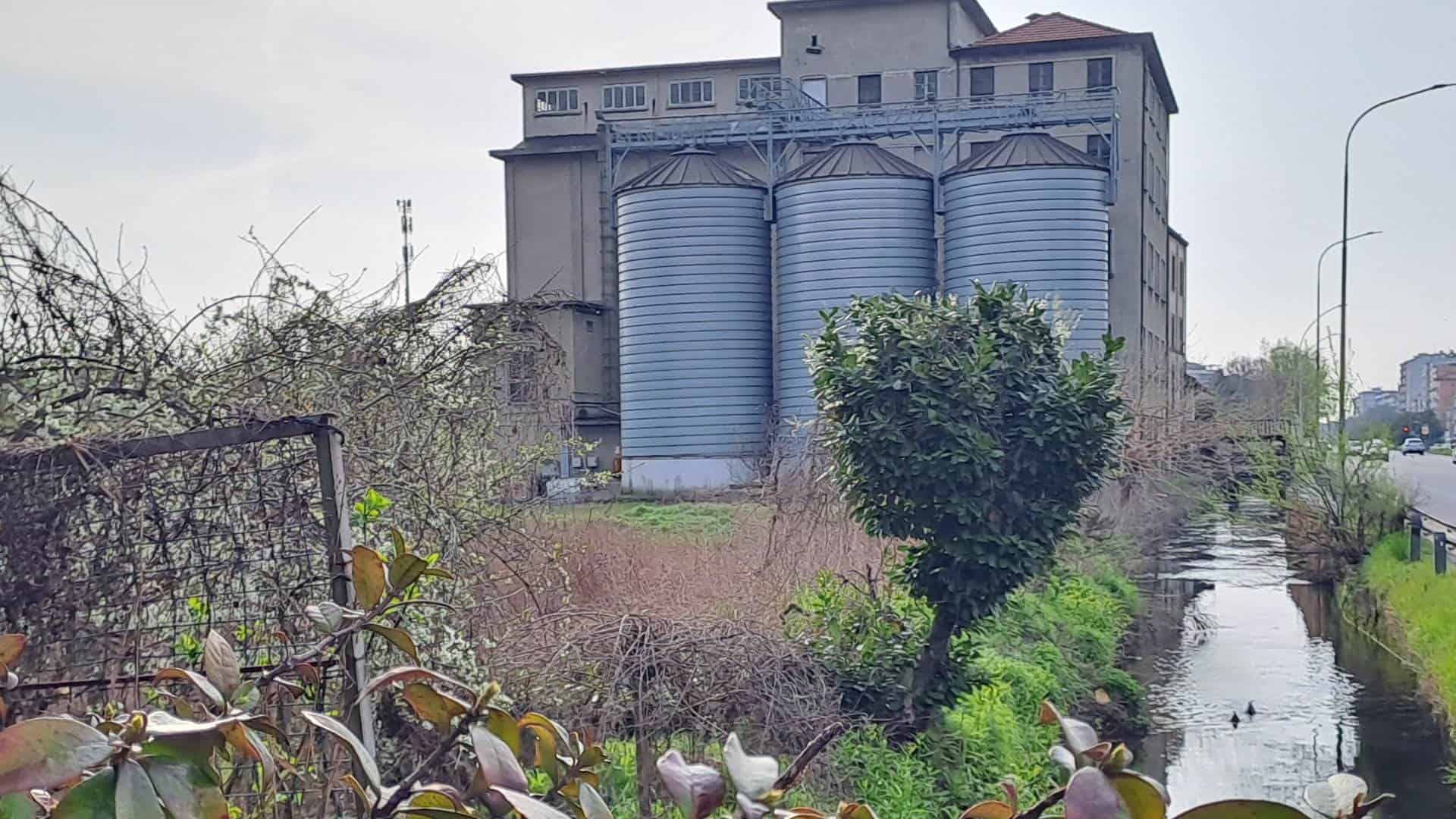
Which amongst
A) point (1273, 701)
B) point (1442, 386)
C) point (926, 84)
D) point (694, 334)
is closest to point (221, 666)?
point (1273, 701)

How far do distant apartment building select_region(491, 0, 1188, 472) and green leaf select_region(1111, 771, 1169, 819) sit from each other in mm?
28382

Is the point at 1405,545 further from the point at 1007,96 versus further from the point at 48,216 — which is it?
the point at 48,216

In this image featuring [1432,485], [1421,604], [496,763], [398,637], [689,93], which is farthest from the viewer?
[689,93]

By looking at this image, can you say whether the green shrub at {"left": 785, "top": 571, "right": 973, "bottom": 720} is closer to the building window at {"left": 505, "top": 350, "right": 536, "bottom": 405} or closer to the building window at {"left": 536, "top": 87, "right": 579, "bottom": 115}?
the building window at {"left": 505, "top": 350, "right": 536, "bottom": 405}

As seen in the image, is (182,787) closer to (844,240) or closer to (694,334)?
(844,240)

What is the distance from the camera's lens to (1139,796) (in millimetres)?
1099

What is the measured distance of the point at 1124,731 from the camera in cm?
1255

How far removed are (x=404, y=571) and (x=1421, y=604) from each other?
1585cm

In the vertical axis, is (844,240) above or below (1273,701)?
above

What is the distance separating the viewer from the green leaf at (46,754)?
3.70 ft

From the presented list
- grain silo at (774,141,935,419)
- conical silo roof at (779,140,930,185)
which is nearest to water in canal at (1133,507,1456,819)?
grain silo at (774,141,935,419)

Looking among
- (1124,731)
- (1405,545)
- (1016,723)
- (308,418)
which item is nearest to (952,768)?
(1016,723)

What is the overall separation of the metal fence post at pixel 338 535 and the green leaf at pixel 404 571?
6.30 ft

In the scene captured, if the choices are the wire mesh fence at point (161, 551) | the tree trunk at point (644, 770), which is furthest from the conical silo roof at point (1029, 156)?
the wire mesh fence at point (161, 551)
